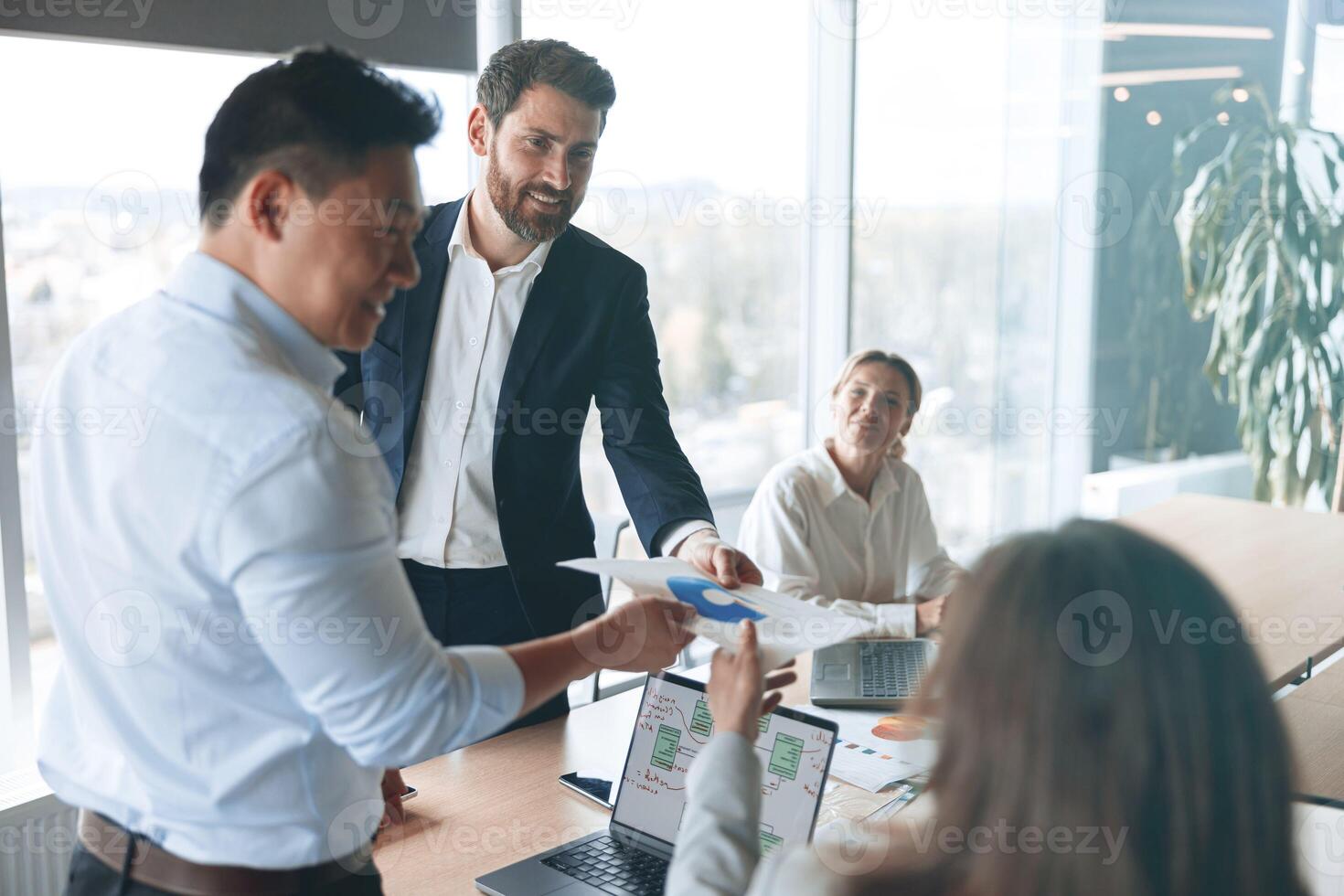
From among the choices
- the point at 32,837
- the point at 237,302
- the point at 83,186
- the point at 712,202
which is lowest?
the point at 32,837

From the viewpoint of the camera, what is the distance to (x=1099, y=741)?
87 cm

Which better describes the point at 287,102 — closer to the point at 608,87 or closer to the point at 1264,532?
the point at 608,87

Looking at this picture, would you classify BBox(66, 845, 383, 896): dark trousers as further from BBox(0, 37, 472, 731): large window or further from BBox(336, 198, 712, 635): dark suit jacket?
BBox(0, 37, 472, 731): large window

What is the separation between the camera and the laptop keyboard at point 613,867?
152 centimetres

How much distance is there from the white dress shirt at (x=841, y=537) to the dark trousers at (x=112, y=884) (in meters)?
1.94

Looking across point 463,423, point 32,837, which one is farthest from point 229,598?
point 32,837

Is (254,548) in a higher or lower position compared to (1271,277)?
lower

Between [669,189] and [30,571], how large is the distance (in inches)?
103

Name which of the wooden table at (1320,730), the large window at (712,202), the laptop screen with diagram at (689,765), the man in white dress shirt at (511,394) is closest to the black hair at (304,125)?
the laptop screen with diagram at (689,765)

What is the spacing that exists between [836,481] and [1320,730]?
1.37 metres

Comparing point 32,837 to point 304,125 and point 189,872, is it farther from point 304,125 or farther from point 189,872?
point 304,125

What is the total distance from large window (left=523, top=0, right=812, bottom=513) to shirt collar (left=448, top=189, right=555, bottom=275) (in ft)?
5.88

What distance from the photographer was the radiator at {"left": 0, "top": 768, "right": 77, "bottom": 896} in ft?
8.63

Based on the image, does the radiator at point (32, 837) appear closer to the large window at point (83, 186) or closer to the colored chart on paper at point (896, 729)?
the large window at point (83, 186)
